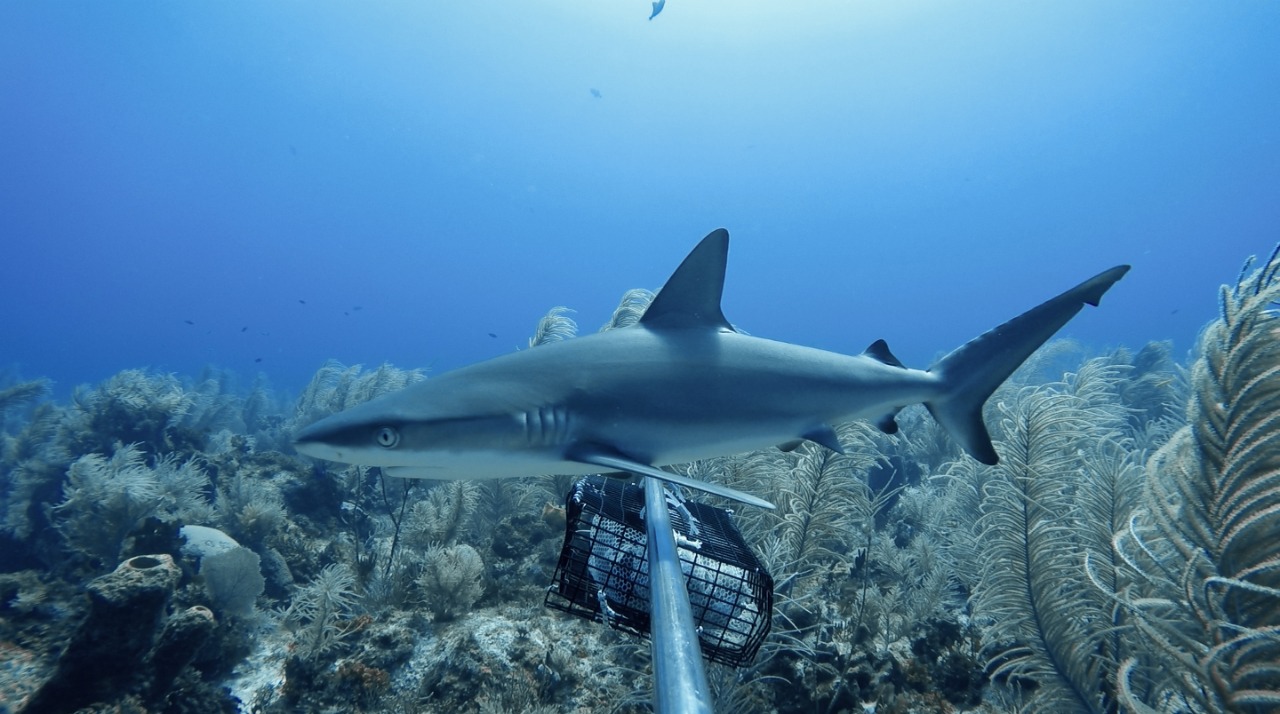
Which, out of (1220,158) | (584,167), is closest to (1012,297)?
(1220,158)

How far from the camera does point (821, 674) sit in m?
4.22

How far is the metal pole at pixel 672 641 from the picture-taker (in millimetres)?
1058

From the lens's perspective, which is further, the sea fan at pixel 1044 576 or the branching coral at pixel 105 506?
the branching coral at pixel 105 506

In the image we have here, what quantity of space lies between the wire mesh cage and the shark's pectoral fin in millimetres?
676

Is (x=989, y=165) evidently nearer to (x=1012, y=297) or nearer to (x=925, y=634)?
(x=1012, y=297)

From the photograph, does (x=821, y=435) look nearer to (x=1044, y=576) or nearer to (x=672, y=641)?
(x=1044, y=576)

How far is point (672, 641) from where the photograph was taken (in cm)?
125

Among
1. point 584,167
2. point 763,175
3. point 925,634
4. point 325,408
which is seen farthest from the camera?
point 584,167

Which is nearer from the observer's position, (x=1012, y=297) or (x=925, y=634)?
(x=925, y=634)

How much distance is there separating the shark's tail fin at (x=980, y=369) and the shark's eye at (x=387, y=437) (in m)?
3.27

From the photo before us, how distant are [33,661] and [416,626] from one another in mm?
3728

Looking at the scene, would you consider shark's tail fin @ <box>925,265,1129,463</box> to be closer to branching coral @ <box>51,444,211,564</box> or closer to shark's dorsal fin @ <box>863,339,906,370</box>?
shark's dorsal fin @ <box>863,339,906,370</box>

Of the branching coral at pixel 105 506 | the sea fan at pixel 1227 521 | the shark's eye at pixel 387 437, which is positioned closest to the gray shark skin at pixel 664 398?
the shark's eye at pixel 387 437

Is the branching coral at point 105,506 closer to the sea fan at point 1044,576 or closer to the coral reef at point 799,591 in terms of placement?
the coral reef at point 799,591
